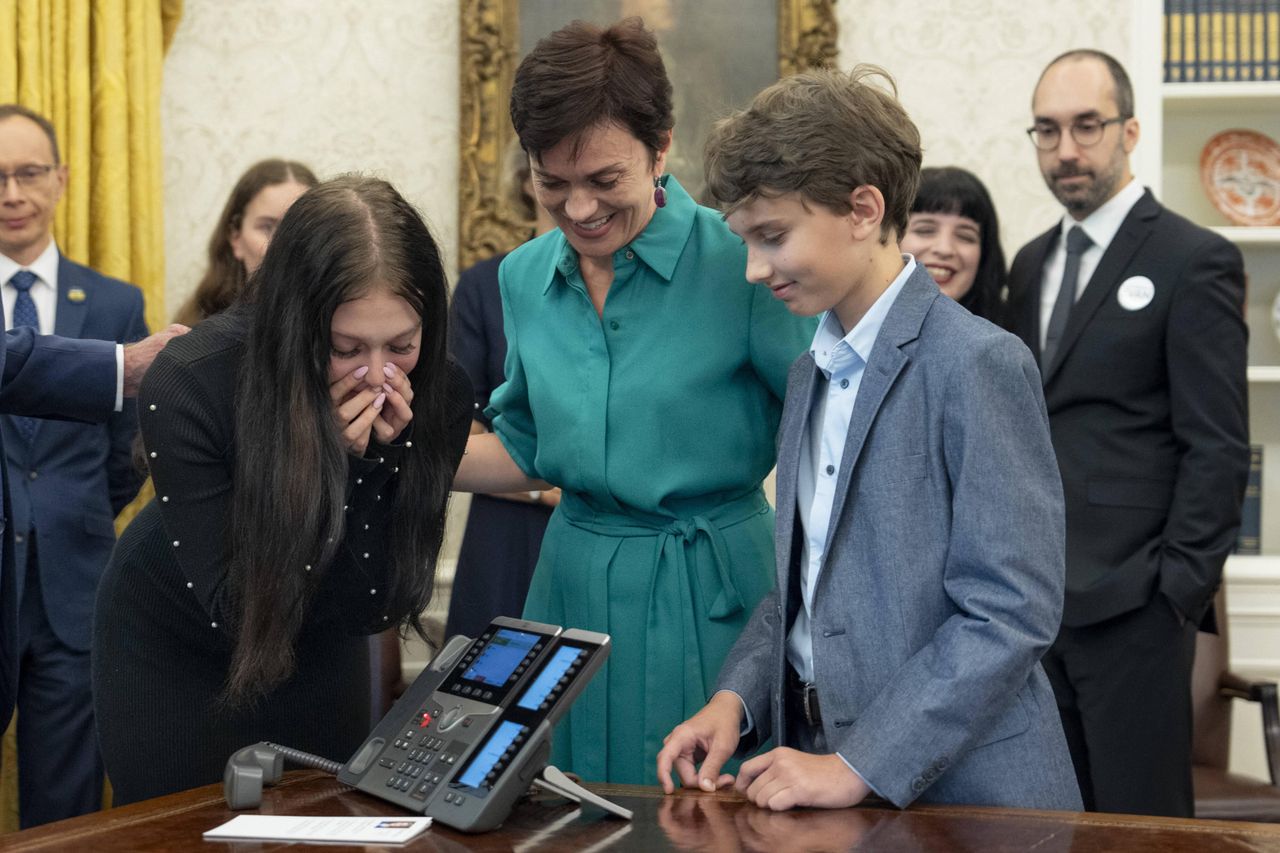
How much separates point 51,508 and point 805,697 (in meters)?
2.18

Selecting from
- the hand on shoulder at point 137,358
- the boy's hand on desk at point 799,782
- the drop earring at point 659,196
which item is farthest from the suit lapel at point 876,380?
the hand on shoulder at point 137,358

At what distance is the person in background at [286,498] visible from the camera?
5.45 feet

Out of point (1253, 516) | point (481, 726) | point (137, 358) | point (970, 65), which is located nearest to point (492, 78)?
point (970, 65)

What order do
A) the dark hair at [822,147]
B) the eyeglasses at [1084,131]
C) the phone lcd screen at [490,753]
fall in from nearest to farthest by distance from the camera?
the phone lcd screen at [490,753] < the dark hair at [822,147] < the eyeglasses at [1084,131]

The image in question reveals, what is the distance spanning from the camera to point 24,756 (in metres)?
3.22

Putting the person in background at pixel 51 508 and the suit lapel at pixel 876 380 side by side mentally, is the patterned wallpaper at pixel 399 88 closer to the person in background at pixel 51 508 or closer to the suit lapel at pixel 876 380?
the person in background at pixel 51 508

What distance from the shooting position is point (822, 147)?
63.4 inches

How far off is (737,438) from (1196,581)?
1.39m

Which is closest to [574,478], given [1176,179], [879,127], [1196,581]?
[879,127]

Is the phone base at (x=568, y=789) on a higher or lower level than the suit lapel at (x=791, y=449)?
lower

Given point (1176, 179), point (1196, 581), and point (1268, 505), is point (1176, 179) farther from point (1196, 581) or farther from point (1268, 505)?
point (1196, 581)

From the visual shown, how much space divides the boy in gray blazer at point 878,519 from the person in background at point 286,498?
0.42 m

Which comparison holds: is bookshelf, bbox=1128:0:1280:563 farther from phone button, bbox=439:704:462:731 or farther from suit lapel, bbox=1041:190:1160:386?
phone button, bbox=439:704:462:731

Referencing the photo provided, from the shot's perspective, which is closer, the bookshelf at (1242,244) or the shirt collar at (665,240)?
the shirt collar at (665,240)
